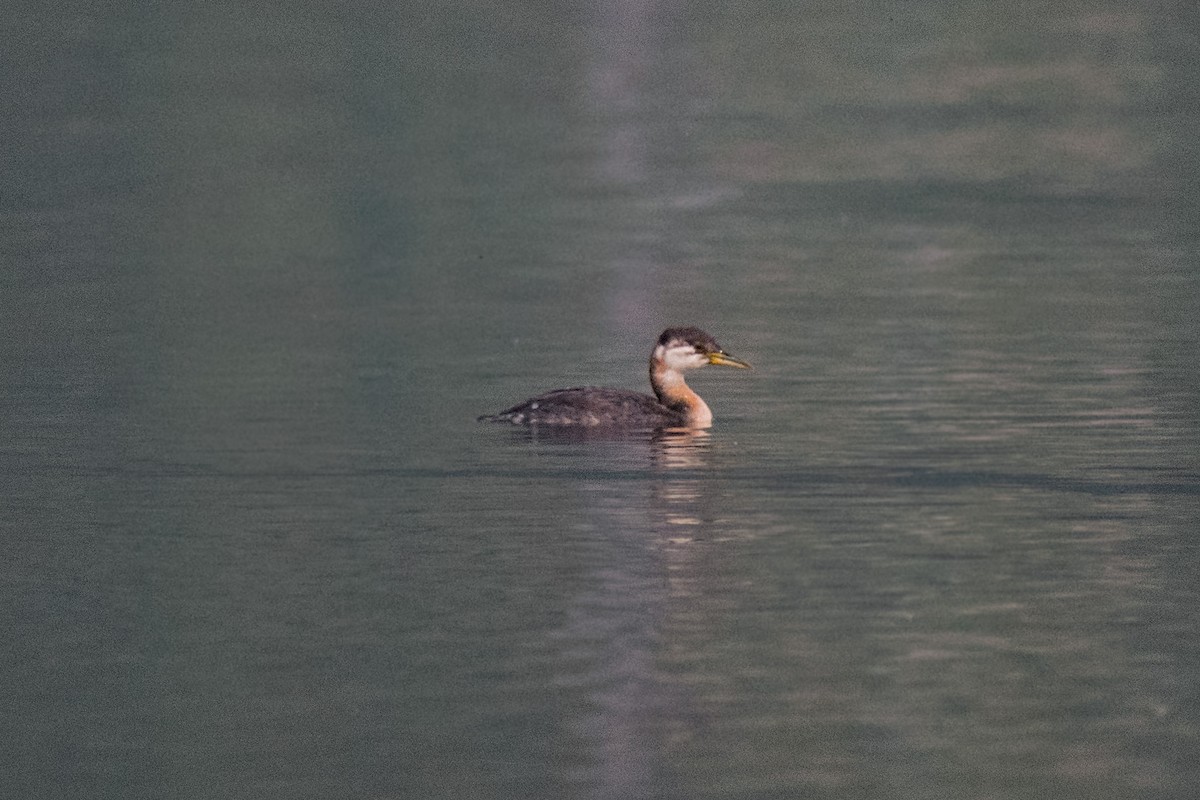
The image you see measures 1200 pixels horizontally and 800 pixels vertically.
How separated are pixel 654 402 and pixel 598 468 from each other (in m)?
2.40

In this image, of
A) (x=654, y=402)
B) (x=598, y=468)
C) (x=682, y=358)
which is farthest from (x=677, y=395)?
(x=598, y=468)

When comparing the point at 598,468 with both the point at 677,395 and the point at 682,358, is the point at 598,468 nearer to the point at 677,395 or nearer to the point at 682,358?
the point at 677,395

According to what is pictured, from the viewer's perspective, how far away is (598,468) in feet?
61.4

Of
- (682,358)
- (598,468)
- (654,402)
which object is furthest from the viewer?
(682,358)

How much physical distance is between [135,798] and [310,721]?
1.14 m

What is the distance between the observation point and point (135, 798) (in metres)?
11.7

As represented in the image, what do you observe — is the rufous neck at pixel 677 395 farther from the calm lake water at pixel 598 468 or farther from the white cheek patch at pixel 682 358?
the calm lake water at pixel 598 468

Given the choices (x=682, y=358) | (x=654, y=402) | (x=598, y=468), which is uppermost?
(x=682, y=358)

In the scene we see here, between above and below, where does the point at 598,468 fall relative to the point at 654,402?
below

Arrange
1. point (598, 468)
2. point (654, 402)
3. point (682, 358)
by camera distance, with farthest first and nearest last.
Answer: point (682, 358), point (654, 402), point (598, 468)

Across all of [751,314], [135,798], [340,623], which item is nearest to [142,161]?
[751,314]

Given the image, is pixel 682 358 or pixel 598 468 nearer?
pixel 598 468

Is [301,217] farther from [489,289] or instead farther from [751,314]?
[751,314]

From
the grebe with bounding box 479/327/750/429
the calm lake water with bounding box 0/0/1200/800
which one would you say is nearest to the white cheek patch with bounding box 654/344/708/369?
the grebe with bounding box 479/327/750/429
